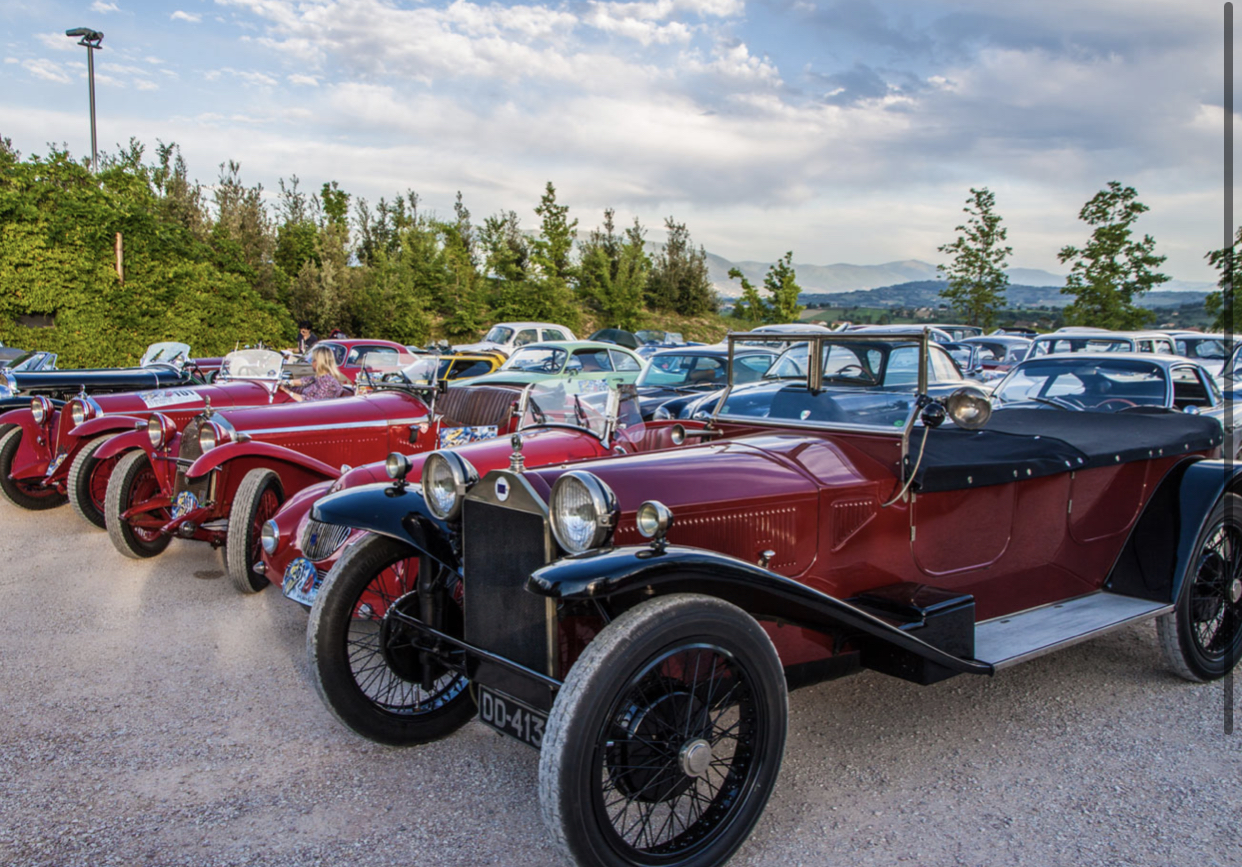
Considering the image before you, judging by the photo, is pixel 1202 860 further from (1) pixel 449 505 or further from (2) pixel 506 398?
(2) pixel 506 398

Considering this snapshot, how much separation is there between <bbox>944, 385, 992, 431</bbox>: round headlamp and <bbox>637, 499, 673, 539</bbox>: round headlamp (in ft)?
4.45

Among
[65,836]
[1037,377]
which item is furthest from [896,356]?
[1037,377]

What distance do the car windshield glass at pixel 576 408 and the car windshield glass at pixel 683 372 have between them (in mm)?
5473

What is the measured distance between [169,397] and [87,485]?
1.20 metres

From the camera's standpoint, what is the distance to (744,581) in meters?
2.59

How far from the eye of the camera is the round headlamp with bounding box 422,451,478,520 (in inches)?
125

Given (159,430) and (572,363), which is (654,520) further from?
(572,363)

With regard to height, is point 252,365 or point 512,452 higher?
point 252,365

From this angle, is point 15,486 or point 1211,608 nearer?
point 1211,608

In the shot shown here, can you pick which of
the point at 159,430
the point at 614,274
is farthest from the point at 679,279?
the point at 159,430

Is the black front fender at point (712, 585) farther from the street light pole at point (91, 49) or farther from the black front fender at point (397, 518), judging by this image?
the street light pole at point (91, 49)

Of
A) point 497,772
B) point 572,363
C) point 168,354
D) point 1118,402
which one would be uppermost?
point 168,354

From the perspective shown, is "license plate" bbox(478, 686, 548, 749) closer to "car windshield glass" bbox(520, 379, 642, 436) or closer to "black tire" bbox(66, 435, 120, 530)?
"car windshield glass" bbox(520, 379, 642, 436)

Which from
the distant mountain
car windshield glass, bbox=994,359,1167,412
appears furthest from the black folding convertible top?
the distant mountain
